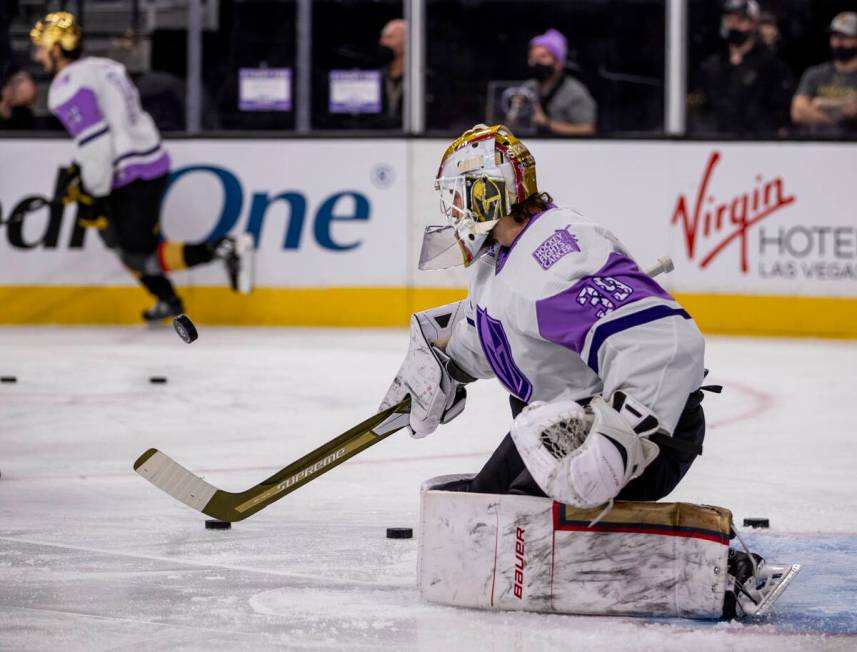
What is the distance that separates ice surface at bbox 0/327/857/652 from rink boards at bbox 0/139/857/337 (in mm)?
465

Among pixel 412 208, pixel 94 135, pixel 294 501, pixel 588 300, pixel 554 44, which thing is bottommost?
pixel 294 501

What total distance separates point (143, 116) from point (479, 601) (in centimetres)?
526

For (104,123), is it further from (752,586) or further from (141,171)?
(752,586)

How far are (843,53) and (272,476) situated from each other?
496 cm

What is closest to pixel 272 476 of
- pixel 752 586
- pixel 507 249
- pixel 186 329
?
pixel 186 329

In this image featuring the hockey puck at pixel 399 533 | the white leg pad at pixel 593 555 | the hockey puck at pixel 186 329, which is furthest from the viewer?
the hockey puck at pixel 399 533

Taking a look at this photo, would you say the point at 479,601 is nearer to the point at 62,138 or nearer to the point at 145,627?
the point at 145,627

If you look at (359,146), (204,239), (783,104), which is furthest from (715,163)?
(204,239)

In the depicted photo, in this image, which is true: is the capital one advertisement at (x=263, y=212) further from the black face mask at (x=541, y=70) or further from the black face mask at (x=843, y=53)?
the black face mask at (x=843, y=53)

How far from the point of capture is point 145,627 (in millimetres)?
2807

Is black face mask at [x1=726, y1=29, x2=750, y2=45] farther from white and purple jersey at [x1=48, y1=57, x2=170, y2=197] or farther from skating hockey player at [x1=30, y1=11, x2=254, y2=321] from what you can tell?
white and purple jersey at [x1=48, y1=57, x2=170, y2=197]

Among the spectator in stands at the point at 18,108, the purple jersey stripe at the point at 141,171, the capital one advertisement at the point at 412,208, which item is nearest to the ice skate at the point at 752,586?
the capital one advertisement at the point at 412,208

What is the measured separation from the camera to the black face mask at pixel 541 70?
7.80 meters

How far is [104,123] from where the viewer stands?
770cm
